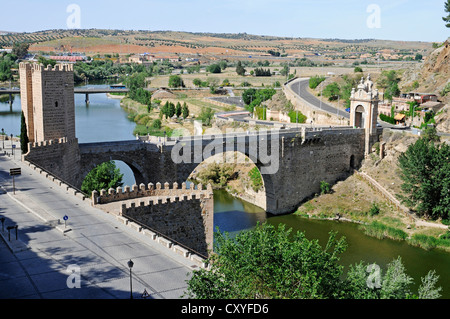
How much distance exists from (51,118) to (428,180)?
23.8m

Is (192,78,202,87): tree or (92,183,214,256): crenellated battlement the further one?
(192,78,202,87): tree

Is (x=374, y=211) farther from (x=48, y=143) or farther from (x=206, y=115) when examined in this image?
(x=206, y=115)

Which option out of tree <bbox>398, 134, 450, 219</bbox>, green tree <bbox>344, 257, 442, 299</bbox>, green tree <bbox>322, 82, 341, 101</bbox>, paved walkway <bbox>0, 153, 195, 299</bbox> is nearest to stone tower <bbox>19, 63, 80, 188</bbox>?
paved walkway <bbox>0, 153, 195, 299</bbox>

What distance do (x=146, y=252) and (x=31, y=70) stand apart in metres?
16.9

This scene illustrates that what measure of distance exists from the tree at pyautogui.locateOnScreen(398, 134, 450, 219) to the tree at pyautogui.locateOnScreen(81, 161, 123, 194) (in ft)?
64.2

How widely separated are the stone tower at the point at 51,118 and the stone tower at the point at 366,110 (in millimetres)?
23171

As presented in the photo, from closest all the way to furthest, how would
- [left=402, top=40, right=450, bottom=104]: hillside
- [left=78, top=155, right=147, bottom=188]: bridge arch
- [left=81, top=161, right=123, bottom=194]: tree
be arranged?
1. [left=78, top=155, right=147, bottom=188]: bridge arch
2. [left=81, top=161, right=123, bottom=194]: tree
3. [left=402, top=40, right=450, bottom=104]: hillside

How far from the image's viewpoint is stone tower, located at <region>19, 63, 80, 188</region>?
30000 mm

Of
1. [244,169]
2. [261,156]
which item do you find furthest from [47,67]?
[244,169]

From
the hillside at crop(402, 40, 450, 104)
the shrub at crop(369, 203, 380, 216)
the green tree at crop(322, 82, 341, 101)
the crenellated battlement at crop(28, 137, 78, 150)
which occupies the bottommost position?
the shrub at crop(369, 203, 380, 216)

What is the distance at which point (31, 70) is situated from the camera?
1227 inches

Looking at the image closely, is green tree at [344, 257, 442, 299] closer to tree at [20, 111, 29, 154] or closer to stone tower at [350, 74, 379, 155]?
tree at [20, 111, 29, 154]

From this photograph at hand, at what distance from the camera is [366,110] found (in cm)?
4453
